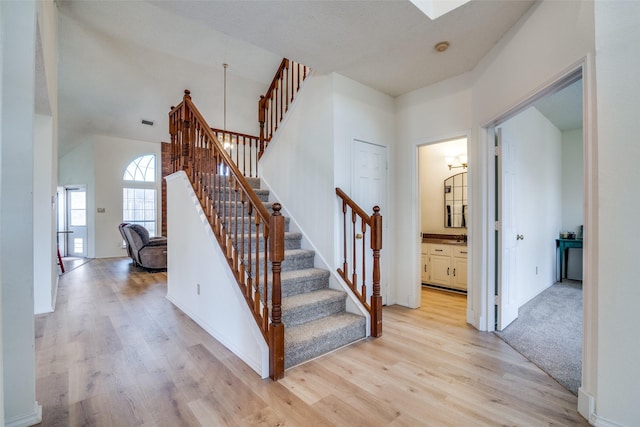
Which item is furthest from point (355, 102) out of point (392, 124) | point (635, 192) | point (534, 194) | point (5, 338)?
point (5, 338)

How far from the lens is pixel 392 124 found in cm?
391

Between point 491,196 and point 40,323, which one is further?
point 40,323

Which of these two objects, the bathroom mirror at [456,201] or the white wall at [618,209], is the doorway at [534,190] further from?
the bathroom mirror at [456,201]

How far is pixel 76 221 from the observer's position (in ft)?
27.6

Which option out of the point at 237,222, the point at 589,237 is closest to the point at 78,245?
the point at 237,222

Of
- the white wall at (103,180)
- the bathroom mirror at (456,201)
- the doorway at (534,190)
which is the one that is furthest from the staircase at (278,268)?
the white wall at (103,180)

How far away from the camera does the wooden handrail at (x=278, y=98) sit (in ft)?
13.0

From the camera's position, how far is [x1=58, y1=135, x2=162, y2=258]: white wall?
7836 mm

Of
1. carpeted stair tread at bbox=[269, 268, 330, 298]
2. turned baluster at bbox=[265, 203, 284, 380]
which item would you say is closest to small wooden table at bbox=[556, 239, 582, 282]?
carpeted stair tread at bbox=[269, 268, 330, 298]

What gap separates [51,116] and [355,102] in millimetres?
3545

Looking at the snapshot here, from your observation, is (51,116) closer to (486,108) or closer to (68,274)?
(68,274)

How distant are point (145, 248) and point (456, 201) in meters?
5.89

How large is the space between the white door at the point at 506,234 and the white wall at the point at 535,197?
0.11 meters

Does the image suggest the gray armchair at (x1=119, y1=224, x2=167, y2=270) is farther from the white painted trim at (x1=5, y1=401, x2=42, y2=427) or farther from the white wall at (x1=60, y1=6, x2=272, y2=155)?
the white painted trim at (x1=5, y1=401, x2=42, y2=427)
